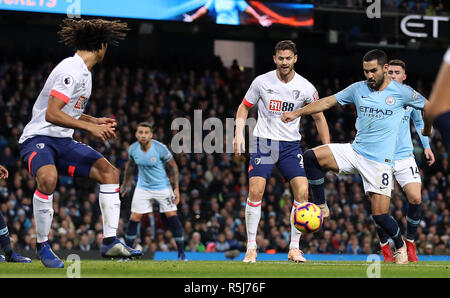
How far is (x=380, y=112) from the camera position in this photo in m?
8.94

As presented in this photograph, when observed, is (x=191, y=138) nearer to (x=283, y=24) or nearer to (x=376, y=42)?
(x=283, y=24)

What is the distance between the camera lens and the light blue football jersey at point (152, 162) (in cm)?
1248

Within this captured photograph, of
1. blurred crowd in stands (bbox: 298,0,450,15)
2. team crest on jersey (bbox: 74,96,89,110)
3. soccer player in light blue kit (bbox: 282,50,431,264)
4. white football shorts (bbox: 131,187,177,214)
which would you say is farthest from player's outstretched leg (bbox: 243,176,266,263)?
blurred crowd in stands (bbox: 298,0,450,15)

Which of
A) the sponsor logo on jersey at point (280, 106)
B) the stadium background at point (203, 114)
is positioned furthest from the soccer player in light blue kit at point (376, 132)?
the stadium background at point (203, 114)

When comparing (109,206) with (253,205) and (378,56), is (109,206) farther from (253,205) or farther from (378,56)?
(378,56)

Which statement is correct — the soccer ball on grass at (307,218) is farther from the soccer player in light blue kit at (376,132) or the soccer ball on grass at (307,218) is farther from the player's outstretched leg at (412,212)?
the player's outstretched leg at (412,212)

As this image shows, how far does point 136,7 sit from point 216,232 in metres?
6.60

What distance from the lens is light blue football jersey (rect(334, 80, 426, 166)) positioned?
8.90m

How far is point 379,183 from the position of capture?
8.91m

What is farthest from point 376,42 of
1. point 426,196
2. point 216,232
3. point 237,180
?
point 216,232

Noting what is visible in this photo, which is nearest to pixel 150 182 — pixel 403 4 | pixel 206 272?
pixel 206 272

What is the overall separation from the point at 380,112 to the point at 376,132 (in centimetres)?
25

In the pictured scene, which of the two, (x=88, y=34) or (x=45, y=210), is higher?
(x=88, y=34)

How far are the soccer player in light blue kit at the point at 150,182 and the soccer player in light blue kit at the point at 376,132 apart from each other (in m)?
3.96
